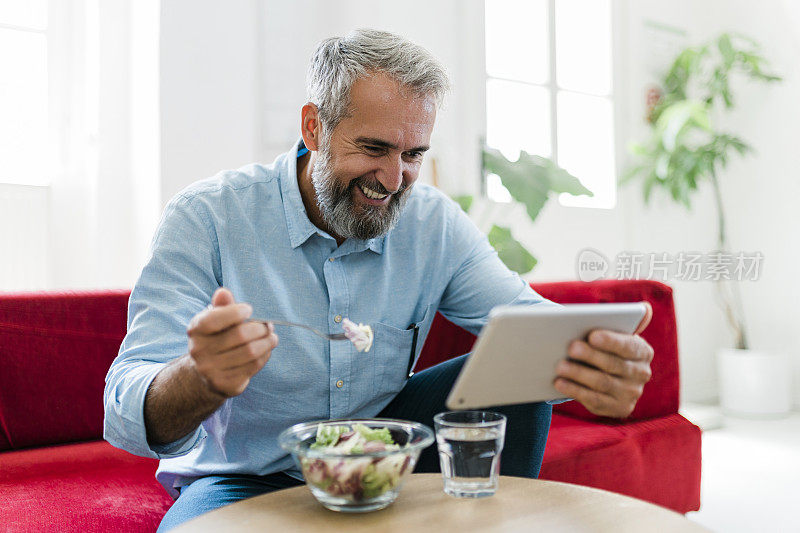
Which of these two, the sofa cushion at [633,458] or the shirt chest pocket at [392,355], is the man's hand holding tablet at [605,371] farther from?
the sofa cushion at [633,458]

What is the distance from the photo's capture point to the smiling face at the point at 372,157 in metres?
1.16

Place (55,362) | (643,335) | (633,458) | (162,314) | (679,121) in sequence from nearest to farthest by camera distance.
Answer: (162,314) → (55,362) → (633,458) → (643,335) → (679,121)

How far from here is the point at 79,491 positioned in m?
1.27

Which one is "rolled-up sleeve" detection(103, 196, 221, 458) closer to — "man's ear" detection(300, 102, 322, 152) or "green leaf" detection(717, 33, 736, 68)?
"man's ear" detection(300, 102, 322, 152)

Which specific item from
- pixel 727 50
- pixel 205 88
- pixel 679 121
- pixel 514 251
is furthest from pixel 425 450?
pixel 727 50

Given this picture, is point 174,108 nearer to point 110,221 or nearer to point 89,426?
point 110,221

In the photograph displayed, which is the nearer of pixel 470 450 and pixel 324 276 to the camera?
pixel 470 450

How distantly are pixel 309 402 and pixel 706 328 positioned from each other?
340cm

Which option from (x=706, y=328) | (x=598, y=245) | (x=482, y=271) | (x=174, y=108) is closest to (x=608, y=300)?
(x=482, y=271)

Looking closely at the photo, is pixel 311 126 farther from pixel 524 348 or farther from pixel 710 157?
pixel 710 157

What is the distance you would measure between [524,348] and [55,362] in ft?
3.74

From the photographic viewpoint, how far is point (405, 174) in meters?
1.22

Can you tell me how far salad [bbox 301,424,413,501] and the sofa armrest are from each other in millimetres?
1017

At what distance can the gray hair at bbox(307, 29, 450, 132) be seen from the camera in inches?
46.1
